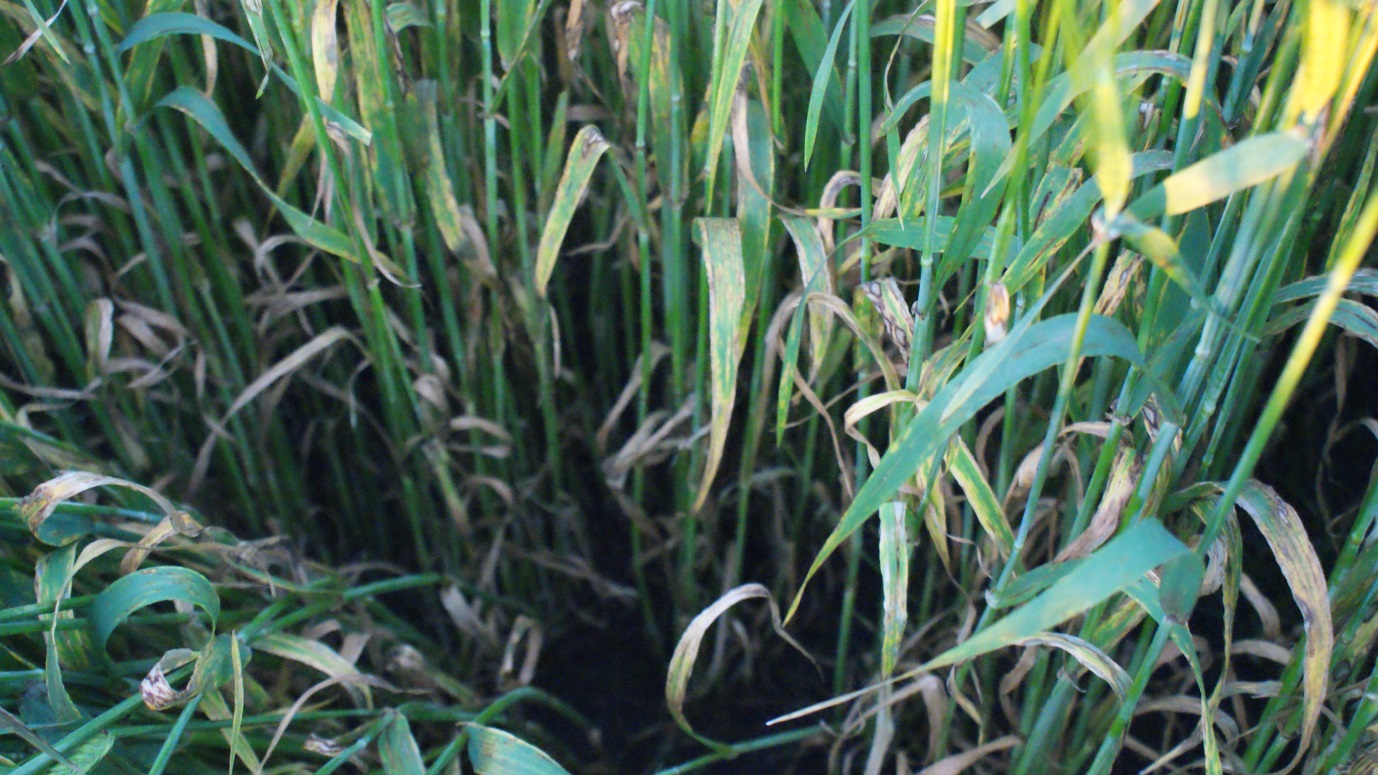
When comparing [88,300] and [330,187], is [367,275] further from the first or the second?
[88,300]

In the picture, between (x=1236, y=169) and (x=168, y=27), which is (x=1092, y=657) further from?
(x=168, y=27)

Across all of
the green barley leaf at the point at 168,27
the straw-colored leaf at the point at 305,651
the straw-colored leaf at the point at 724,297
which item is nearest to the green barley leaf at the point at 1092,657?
the straw-colored leaf at the point at 724,297

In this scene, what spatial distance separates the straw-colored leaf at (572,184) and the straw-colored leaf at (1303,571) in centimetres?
46

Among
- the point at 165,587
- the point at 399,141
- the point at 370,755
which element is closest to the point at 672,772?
the point at 370,755

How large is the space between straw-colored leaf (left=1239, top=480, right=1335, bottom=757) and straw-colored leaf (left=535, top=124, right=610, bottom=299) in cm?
46

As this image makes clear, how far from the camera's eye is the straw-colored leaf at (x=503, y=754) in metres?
0.70

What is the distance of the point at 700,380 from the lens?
2.60 ft

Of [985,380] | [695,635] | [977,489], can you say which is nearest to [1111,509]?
[977,489]

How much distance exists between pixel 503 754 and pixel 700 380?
31cm

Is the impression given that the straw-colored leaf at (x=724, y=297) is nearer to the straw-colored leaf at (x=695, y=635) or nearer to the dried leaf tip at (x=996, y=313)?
the straw-colored leaf at (x=695, y=635)

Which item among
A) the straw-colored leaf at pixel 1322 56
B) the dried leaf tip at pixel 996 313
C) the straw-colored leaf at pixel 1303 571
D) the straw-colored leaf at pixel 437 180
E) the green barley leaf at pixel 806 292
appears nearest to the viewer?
the straw-colored leaf at pixel 1322 56

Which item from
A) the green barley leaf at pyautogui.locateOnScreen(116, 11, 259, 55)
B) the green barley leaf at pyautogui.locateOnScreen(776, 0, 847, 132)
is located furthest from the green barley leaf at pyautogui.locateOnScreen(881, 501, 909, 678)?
the green barley leaf at pyautogui.locateOnScreen(116, 11, 259, 55)

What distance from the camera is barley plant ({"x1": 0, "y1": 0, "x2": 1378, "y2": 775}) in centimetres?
52

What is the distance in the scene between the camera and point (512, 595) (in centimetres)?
107
